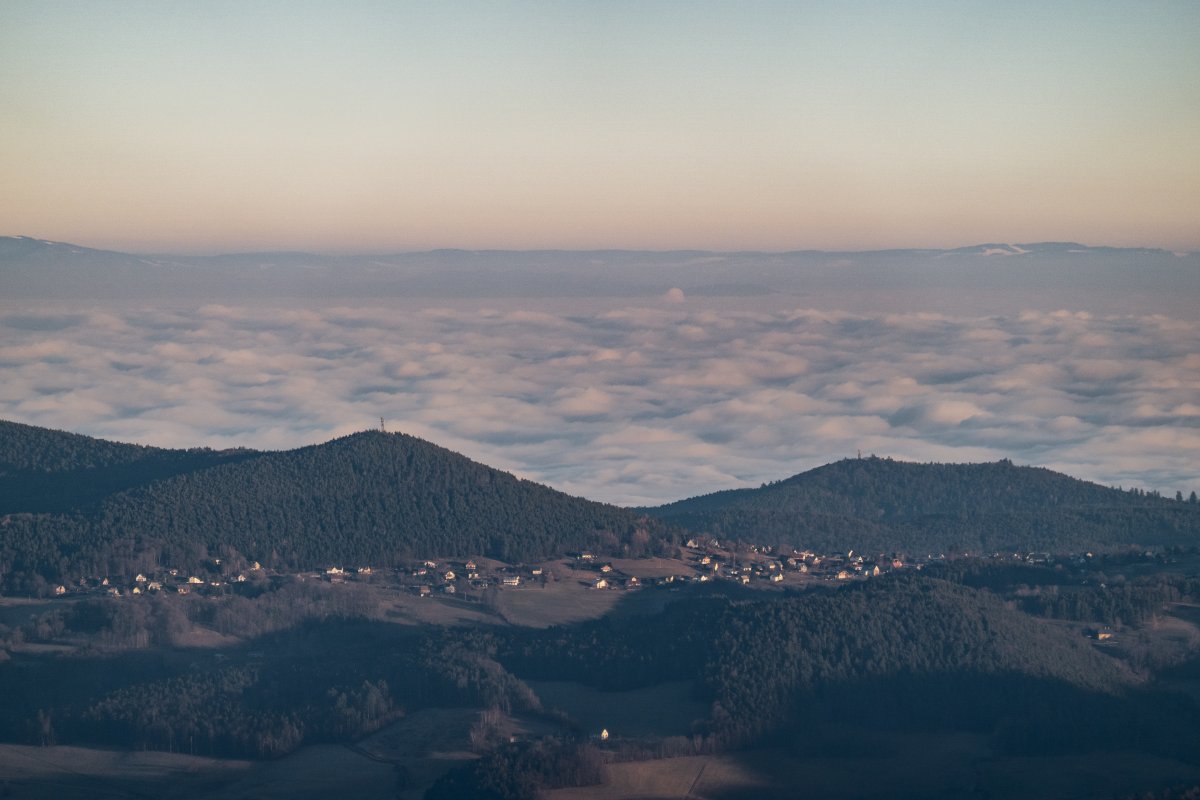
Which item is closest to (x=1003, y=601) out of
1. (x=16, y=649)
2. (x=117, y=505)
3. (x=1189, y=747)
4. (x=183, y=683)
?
(x=1189, y=747)

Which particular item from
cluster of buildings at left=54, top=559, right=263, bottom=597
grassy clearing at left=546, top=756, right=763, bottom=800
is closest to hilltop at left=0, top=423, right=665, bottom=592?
cluster of buildings at left=54, top=559, right=263, bottom=597

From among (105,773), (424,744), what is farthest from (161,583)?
(424,744)

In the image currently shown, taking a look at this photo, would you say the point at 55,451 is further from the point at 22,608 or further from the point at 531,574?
the point at 531,574

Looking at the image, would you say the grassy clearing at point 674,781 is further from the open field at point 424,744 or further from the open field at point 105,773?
the open field at point 105,773

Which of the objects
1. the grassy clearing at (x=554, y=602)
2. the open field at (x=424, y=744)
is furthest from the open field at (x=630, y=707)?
the grassy clearing at (x=554, y=602)

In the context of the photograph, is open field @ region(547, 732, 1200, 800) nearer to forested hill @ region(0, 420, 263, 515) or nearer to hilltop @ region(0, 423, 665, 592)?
hilltop @ region(0, 423, 665, 592)

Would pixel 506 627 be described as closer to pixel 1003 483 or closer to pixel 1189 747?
pixel 1189 747
